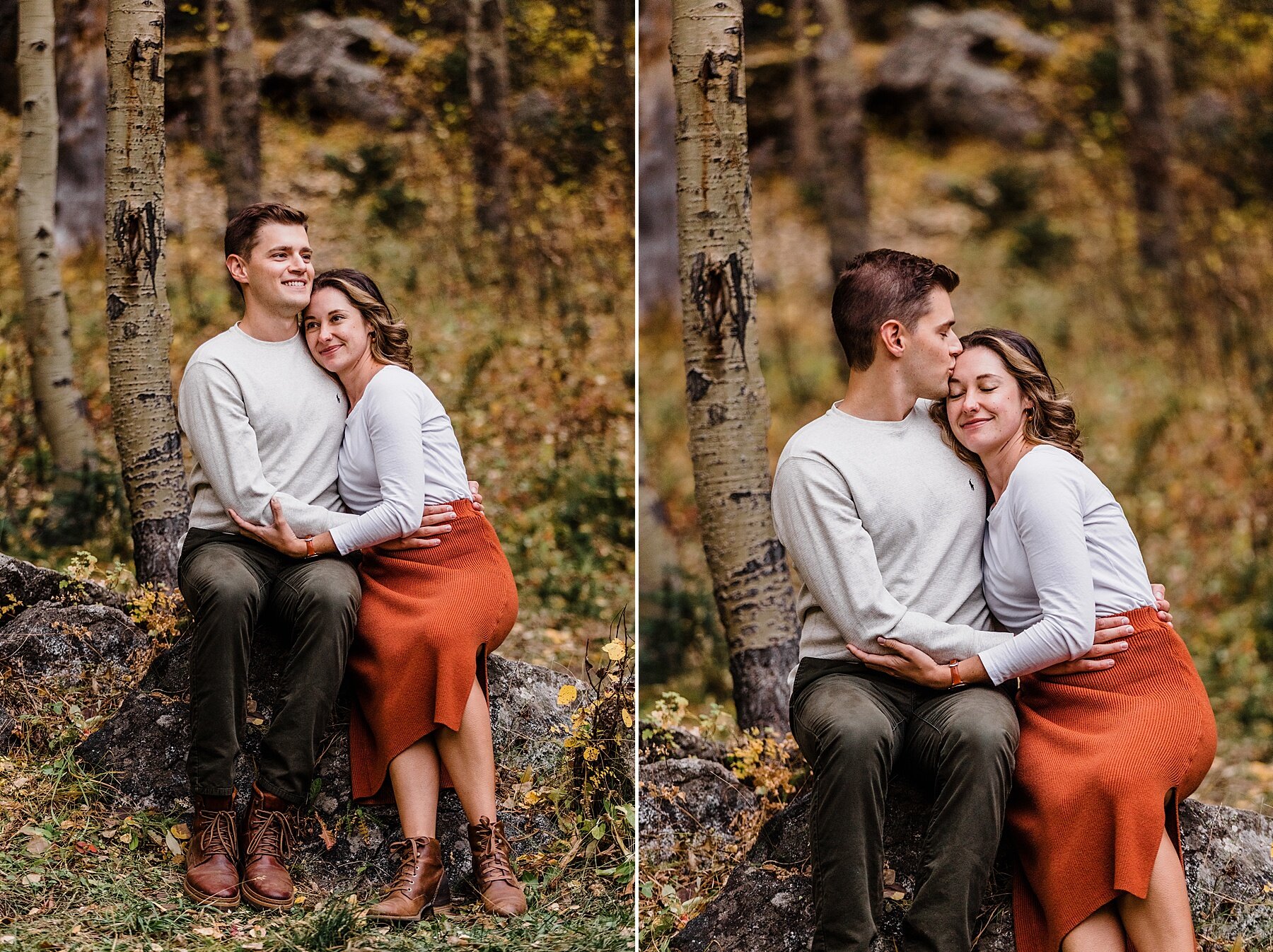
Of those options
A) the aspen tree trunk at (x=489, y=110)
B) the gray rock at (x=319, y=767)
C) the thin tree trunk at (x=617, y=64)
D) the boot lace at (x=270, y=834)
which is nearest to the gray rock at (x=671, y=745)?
the gray rock at (x=319, y=767)

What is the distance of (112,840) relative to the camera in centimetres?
308

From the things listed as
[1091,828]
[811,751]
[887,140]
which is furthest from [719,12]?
[887,140]

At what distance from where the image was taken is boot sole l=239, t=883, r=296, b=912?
283 cm

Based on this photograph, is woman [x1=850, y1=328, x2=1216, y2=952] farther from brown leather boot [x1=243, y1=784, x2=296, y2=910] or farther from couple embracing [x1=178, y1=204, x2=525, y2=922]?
brown leather boot [x1=243, y1=784, x2=296, y2=910]

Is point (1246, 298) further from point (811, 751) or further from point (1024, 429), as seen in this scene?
point (811, 751)

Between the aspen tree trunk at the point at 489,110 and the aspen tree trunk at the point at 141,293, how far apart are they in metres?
2.30

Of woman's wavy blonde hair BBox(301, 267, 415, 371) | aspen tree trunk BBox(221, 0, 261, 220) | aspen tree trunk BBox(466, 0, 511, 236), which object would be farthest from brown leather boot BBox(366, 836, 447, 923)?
aspen tree trunk BBox(466, 0, 511, 236)

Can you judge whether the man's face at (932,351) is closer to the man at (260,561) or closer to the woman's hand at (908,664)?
the woman's hand at (908,664)

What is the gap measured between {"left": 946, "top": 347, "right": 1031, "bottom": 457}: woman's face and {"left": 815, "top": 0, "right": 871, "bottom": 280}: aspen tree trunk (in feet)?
15.6

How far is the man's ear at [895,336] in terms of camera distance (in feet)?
9.32

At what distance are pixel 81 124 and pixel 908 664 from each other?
3.55 m

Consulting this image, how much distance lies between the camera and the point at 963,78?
10992 mm

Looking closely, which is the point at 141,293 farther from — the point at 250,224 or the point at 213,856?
the point at 213,856

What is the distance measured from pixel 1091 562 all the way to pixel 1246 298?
551cm
